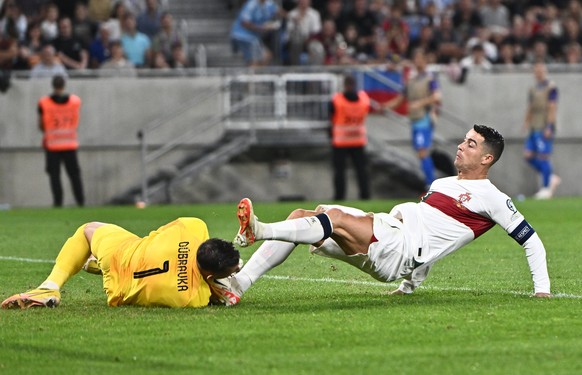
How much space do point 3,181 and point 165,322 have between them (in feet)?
62.5

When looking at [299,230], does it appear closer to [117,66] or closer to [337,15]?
[117,66]

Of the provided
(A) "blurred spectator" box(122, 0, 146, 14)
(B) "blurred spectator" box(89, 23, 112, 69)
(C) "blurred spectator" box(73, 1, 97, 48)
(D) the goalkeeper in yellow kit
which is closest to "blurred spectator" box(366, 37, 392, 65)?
(A) "blurred spectator" box(122, 0, 146, 14)

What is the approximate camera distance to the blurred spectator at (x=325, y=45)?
27.0 meters

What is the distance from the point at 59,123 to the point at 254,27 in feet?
18.6

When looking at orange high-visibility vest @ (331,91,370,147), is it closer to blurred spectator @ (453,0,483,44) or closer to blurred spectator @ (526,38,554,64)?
blurred spectator @ (526,38,554,64)

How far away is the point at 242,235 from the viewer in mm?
8453

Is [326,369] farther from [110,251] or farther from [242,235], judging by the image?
[110,251]

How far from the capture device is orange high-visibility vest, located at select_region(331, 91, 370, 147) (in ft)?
80.4

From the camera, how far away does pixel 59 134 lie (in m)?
24.0

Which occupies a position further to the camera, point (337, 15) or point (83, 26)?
point (337, 15)

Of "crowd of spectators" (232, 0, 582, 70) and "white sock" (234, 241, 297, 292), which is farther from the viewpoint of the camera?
"crowd of spectators" (232, 0, 582, 70)

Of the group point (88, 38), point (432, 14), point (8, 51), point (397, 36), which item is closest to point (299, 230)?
point (8, 51)

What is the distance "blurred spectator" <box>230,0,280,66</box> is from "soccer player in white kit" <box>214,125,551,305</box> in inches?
719

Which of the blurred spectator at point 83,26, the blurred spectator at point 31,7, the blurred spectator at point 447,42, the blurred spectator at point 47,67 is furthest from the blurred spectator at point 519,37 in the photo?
the blurred spectator at point 31,7
